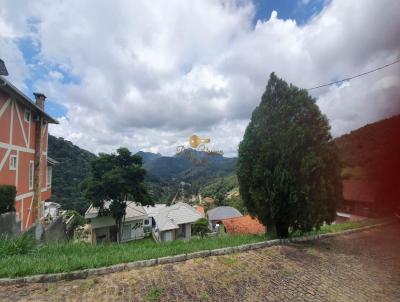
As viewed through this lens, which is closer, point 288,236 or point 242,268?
point 242,268

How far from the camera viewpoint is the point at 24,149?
1262cm

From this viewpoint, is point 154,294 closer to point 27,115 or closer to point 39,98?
point 27,115

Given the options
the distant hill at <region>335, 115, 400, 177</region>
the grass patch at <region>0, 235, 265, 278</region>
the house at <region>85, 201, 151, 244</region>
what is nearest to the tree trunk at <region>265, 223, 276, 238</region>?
the grass patch at <region>0, 235, 265, 278</region>

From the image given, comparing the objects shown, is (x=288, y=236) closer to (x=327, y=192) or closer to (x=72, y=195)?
(x=327, y=192)

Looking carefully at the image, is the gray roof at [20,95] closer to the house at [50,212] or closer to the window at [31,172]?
the window at [31,172]

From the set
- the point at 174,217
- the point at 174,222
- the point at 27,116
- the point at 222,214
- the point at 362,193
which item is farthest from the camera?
the point at 222,214

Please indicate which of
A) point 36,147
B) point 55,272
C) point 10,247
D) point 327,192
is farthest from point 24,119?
point 327,192

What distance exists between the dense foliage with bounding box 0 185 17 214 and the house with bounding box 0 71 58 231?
7.22ft

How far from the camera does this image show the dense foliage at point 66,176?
3378cm

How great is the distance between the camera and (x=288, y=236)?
7578 millimetres

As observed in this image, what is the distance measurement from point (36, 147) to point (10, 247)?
10720mm

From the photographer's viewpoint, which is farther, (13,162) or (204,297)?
(13,162)

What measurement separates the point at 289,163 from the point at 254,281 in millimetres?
3429

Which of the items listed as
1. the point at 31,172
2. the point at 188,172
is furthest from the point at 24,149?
the point at 188,172
